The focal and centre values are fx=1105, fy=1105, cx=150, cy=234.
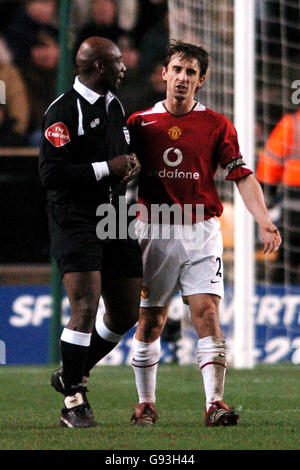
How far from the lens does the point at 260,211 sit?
541cm

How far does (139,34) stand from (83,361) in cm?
854

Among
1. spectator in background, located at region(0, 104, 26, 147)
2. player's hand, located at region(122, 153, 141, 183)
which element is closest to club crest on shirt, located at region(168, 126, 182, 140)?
player's hand, located at region(122, 153, 141, 183)

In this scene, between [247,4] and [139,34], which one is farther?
[139,34]

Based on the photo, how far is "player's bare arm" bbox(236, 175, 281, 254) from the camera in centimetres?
528

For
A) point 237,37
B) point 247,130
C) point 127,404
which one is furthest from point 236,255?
point 127,404

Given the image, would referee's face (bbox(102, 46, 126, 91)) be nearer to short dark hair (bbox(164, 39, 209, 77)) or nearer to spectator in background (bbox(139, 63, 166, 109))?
short dark hair (bbox(164, 39, 209, 77))

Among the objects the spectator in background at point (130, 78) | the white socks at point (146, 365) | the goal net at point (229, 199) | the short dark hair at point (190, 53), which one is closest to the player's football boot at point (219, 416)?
the white socks at point (146, 365)

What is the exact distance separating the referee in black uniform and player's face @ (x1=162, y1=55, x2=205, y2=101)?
28cm

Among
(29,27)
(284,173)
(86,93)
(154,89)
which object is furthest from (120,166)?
(29,27)

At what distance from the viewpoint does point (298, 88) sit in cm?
1102

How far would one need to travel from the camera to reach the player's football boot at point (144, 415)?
5357 millimetres

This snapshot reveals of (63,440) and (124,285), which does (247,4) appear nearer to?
(124,285)

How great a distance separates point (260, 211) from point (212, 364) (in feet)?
2.57

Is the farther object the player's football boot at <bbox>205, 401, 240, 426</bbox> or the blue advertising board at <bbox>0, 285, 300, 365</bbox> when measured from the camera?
the blue advertising board at <bbox>0, 285, 300, 365</bbox>
